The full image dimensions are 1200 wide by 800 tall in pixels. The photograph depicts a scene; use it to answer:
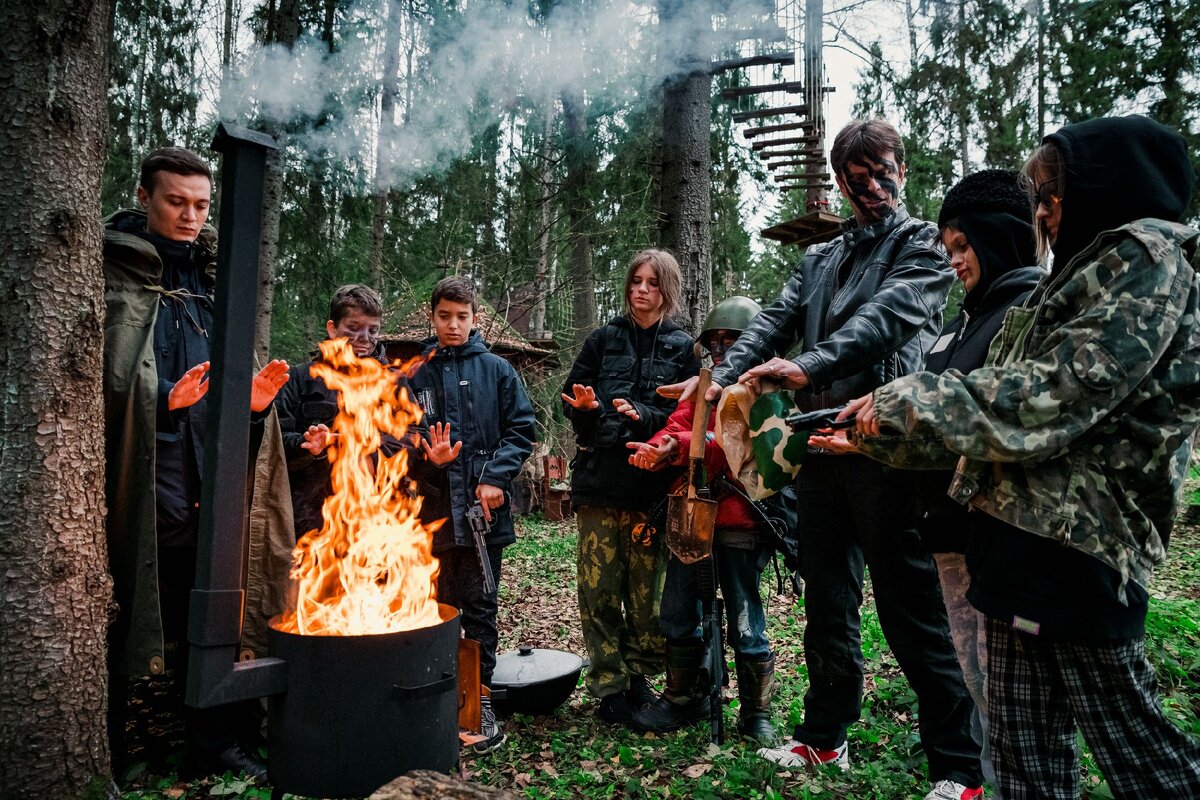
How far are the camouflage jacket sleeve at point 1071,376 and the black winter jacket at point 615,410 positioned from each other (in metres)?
2.22

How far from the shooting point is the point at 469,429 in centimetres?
410

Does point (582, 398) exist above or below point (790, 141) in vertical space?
below

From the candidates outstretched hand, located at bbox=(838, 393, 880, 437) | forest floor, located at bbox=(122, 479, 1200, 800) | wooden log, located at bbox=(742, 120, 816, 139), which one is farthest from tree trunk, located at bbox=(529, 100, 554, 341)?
outstretched hand, located at bbox=(838, 393, 880, 437)

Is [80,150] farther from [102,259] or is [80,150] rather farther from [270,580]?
[270,580]

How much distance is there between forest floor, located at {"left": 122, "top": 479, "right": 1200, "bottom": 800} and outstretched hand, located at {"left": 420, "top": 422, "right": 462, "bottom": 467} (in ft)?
4.73

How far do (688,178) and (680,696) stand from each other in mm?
5014

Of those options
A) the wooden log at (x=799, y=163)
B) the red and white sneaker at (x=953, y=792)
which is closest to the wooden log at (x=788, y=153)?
the wooden log at (x=799, y=163)

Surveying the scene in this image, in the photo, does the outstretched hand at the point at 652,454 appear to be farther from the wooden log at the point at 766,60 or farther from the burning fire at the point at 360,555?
the wooden log at the point at 766,60

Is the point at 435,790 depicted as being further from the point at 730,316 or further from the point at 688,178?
the point at 688,178

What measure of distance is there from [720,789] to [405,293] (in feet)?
29.0

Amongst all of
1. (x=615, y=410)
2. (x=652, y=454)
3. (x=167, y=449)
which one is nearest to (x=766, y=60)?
(x=615, y=410)

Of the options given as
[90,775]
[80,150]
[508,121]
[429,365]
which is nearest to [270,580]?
[90,775]

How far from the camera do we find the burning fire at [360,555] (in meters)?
2.69

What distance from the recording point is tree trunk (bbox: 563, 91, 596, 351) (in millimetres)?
11609
